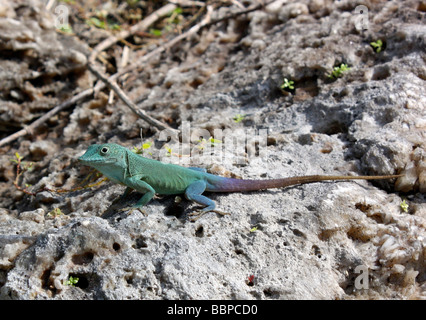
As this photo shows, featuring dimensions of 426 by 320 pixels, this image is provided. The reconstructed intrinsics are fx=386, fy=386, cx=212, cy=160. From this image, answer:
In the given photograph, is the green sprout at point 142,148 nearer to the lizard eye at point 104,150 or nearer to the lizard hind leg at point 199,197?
the lizard eye at point 104,150

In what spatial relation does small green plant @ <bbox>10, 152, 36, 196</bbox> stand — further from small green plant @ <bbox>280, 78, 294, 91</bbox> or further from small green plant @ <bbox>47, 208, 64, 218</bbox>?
small green plant @ <bbox>280, 78, 294, 91</bbox>

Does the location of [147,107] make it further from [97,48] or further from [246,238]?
[246,238]

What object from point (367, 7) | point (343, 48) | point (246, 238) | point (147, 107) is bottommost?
point (246, 238)

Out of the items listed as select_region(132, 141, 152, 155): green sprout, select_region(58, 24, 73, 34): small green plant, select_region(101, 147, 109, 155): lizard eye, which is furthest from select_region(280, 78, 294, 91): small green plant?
select_region(58, 24, 73, 34): small green plant

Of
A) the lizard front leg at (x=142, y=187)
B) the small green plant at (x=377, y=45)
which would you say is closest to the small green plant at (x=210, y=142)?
the lizard front leg at (x=142, y=187)

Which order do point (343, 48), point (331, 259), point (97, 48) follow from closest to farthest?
point (331, 259), point (343, 48), point (97, 48)

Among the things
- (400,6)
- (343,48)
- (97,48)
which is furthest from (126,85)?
(400,6)

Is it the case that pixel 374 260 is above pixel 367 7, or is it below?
below
